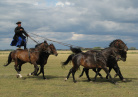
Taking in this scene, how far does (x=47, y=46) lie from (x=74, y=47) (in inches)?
65.5

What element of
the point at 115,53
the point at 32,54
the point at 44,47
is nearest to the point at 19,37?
the point at 32,54

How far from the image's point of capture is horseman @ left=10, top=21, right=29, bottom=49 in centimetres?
1404

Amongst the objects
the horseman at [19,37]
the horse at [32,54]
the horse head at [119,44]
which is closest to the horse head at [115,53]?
the horse head at [119,44]

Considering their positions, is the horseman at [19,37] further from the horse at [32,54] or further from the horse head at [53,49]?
the horse head at [53,49]

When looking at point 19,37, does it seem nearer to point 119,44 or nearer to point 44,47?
point 44,47

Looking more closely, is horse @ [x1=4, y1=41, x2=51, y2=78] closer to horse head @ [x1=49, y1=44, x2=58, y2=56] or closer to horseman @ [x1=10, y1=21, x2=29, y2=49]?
horse head @ [x1=49, y1=44, x2=58, y2=56]

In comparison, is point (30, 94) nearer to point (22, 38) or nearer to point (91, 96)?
point (91, 96)

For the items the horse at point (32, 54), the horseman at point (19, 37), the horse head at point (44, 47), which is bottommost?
the horse at point (32, 54)

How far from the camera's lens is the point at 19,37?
14.2 meters

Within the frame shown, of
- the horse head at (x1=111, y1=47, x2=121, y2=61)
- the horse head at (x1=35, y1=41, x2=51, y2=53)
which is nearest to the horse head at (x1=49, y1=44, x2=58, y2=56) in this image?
the horse head at (x1=35, y1=41, x2=51, y2=53)

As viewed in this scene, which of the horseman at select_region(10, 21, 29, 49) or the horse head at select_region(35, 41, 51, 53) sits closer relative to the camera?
the horse head at select_region(35, 41, 51, 53)

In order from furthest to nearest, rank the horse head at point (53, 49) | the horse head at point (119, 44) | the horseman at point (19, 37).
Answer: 1. the horseman at point (19, 37)
2. the horse head at point (53, 49)
3. the horse head at point (119, 44)

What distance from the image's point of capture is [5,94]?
28.5 feet

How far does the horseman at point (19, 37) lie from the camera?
46.0ft
